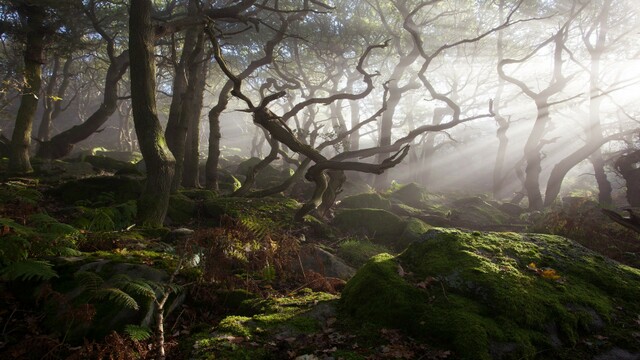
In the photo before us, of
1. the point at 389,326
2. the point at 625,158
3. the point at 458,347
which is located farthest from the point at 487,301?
the point at 625,158

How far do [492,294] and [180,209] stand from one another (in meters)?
7.34

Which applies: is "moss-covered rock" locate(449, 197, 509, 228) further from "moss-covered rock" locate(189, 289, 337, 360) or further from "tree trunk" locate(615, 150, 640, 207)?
"moss-covered rock" locate(189, 289, 337, 360)

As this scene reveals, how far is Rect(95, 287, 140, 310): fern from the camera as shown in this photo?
300cm

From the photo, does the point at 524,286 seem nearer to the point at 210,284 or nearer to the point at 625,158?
the point at 210,284

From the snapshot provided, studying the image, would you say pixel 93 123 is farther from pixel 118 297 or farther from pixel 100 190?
pixel 118 297

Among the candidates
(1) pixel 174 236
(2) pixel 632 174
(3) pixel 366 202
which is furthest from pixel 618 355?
(2) pixel 632 174

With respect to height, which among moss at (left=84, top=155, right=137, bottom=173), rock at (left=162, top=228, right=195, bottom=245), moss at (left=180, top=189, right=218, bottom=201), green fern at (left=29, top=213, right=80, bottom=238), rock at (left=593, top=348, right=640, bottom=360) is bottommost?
rock at (left=593, top=348, right=640, bottom=360)

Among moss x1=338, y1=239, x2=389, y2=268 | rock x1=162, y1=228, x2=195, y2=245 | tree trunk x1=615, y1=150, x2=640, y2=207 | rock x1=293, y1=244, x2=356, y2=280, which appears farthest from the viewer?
tree trunk x1=615, y1=150, x2=640, y2=207

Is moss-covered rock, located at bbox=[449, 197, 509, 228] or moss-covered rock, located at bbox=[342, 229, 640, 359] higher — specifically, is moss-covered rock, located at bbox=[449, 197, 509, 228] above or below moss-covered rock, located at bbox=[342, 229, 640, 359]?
below

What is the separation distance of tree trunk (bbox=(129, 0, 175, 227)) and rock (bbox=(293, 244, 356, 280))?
307 centimetres

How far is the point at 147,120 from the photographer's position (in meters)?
6.88

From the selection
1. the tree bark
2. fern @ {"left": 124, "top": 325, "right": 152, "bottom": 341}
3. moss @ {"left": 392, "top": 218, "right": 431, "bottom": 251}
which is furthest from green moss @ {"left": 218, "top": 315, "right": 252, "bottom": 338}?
the tree bark

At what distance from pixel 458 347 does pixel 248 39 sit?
24596 mm

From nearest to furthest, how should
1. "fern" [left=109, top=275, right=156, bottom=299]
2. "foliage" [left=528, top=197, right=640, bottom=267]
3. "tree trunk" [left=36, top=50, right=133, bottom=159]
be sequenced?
"fern" [left=109, top=275, right=156, bottom=299]
"foliage" [left=528, top=197, right=640, bottom=267]
"tree trunk" [left=36, top=50, right=133, bottom=159]
